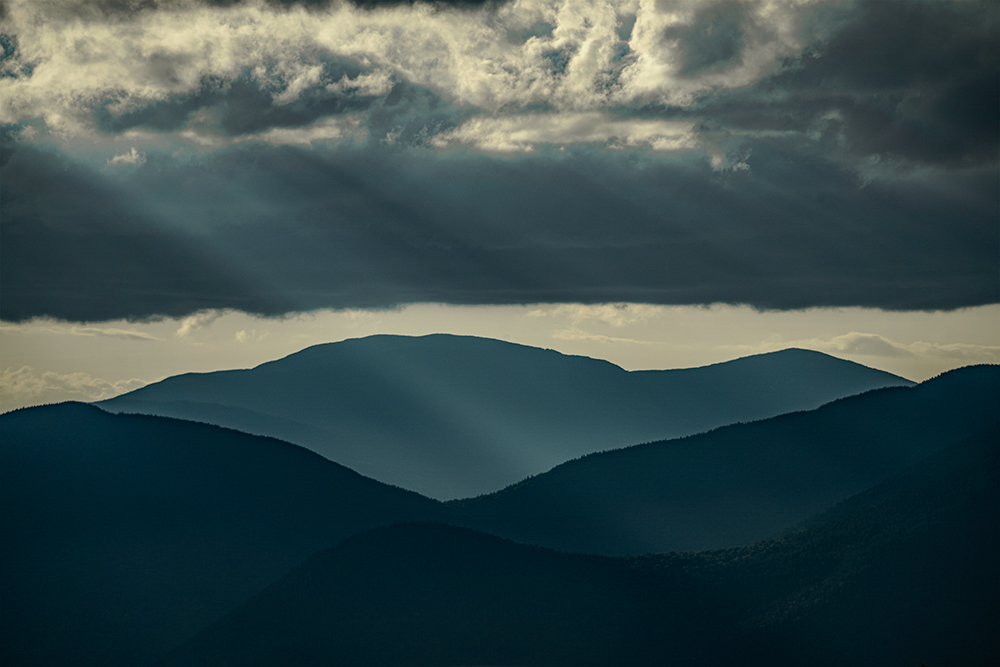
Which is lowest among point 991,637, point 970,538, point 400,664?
point 400,664

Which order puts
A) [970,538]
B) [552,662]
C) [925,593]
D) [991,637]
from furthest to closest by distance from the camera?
[552,662], [970,538], [925,593], [991,637]

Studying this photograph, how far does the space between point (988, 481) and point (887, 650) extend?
5712cm

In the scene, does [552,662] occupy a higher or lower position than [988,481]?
lower

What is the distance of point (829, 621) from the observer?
178375 mm

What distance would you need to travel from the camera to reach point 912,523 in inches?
7726

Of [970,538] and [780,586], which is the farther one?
[780,586]

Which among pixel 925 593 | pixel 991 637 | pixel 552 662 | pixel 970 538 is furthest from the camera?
pixel 552 662

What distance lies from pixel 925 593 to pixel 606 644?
227 ft

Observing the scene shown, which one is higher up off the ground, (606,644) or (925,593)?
(925,593)

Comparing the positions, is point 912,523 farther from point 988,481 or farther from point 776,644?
point 776,644

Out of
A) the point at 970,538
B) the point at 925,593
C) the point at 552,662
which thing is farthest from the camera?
the point at 552,662

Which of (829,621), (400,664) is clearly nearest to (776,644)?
(829,621)

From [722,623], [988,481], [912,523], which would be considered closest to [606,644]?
[722,623]

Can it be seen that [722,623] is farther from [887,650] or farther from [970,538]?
[970,538]
